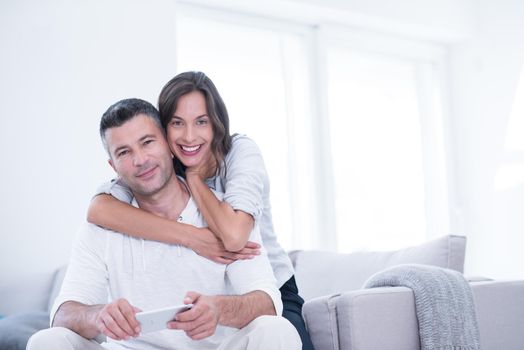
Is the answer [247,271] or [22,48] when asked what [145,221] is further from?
[22,48]

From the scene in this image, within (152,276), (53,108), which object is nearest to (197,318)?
(152,276)

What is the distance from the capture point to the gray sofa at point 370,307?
1880 millimetres

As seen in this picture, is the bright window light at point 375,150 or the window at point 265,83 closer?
the window at point 265,83

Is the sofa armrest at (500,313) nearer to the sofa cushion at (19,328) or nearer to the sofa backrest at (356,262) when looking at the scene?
the sofa backrest at (356,262)

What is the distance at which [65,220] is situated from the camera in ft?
11.3

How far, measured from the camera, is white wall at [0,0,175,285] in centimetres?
336

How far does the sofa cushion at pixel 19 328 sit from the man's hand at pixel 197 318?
1.10 m

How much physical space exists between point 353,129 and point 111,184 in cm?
291

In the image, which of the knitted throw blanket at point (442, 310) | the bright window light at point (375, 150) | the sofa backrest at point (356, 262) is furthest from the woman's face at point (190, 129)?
the bright window light at point (375, 150)

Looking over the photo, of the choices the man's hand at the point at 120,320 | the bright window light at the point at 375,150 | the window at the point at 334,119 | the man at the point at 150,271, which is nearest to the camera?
the man's hand at the point at 120,320

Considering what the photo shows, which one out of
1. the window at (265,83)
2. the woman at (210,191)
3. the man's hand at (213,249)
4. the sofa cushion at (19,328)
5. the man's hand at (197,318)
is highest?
the window at (265,83)

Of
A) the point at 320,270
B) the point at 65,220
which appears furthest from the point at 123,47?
the point at 320,270

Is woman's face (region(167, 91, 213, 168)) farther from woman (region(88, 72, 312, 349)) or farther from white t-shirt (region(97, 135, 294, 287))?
white t-shirt (region(97, 135, 294, 287))

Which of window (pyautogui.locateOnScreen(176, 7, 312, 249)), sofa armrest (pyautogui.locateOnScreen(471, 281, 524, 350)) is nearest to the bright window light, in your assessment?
window (pyautogui.locateOnScreen(176, 7, 312, 249))
